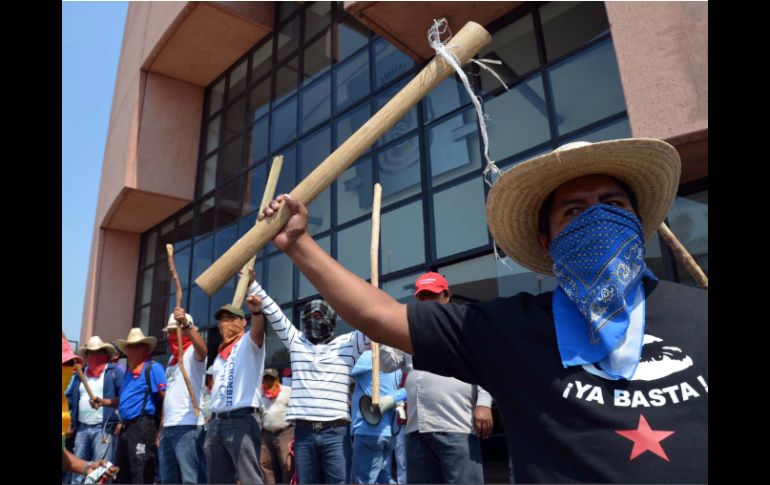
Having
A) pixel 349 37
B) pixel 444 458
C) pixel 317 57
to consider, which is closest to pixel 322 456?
pixel 444 458

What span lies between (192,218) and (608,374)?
41.3 ft

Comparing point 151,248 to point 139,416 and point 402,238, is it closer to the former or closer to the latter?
point 402,238

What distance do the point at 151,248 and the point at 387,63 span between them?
27.8 ft

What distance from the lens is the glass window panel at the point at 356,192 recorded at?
862 cm

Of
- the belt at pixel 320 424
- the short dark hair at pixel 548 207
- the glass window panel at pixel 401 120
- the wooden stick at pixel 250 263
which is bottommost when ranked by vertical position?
the belt at pixel 320 424

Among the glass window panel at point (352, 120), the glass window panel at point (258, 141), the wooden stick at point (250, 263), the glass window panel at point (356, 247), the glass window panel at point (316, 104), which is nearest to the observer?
the wooden stick at point (250, 263)

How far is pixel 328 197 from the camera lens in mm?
9258

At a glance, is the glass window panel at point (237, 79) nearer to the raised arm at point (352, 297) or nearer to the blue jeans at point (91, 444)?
the blue jeans at point (91, 444)

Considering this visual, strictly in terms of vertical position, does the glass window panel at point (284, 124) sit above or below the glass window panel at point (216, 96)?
below

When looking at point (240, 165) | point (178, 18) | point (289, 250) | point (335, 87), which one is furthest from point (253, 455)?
point (178, 18)

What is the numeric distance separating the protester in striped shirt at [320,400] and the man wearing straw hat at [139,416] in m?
2.28

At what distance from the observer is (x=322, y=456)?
3.88 m

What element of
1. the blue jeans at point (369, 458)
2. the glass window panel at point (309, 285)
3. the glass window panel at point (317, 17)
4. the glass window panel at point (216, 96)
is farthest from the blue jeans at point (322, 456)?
the glass window panel at point (216, 96)

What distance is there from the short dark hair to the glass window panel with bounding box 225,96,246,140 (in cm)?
1127
